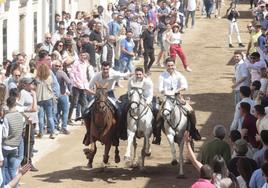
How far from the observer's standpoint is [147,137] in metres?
17.4

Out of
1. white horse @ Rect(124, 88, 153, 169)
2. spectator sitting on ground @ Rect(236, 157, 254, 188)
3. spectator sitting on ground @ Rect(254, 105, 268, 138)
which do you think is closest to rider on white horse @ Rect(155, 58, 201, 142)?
white horse @ Rect(124, 88, 153, 169)

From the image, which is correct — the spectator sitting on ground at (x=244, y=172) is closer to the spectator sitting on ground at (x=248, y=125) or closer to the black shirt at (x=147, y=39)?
the spectator sitting on ground at (x=248, y=125)

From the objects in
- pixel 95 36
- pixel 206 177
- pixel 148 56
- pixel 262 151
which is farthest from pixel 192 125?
pixel 148 56

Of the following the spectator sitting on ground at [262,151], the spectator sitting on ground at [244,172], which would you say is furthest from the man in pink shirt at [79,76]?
the spectator sitting on ground at [244,172]

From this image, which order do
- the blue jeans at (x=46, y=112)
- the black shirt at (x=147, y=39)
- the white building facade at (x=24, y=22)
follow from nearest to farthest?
the blue jeans at (x=46, y=112), the white building facade at (x=24, y=22), the black shirt at (x=147, y=39)

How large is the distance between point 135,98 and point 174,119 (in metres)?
0.88

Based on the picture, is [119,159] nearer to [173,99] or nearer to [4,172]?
[173,99]

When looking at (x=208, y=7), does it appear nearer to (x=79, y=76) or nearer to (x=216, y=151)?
(x=79, y=76)

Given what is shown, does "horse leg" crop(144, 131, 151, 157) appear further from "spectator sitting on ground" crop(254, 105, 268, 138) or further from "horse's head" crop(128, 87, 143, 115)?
"spectator sitting on ground" crop(254, 105, 268, 138)

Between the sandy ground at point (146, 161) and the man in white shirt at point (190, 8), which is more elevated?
the man in white shirt at point (190, 8)

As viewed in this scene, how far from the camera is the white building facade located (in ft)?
87.6

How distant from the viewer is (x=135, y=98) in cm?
1709

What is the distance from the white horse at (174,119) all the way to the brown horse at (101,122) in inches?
40.1

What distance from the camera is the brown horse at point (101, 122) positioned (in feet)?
54.9
